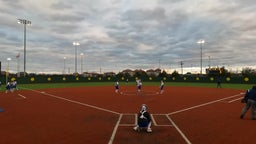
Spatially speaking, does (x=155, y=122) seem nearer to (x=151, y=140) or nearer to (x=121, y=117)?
(x=121, y=117)

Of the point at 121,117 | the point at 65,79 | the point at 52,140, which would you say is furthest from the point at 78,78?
the point at 52,140

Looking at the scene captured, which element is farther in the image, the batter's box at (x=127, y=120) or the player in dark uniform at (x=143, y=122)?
the batter's box at (x=127, y=120)

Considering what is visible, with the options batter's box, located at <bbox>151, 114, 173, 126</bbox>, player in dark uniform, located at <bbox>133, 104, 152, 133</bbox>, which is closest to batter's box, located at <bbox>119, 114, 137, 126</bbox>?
batter's box, located at <bbox>151, 114, 173, 126</bbox>

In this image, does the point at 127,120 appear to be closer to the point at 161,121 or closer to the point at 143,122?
the point at 161,121

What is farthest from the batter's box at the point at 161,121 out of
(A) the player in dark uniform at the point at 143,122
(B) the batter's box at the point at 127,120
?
(A) the player in dark uniform at the point at 143,122

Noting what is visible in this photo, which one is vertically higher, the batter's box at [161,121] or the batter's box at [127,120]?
the batter's box at [127,120]

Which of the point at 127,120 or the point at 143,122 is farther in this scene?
the point at 127,120

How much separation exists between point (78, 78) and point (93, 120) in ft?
193

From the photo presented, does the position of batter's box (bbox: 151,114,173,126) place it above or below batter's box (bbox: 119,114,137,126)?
below

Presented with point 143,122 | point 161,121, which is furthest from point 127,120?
point 143,122

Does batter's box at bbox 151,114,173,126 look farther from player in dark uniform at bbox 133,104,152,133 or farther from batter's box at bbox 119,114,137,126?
player in dark uniform at bbox 133,104,152,133

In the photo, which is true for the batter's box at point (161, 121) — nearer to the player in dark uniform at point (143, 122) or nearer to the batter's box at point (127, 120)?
the batter's box at point (127, 120)

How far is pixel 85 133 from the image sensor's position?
12133 mm

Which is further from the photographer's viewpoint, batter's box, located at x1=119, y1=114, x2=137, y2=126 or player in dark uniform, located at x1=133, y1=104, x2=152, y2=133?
batter's box, located at x1=119, y1=114, x2=137, y2=126
